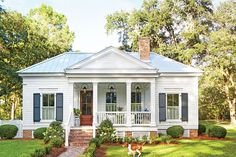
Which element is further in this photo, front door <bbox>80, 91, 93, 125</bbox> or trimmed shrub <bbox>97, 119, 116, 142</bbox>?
front door <bbox>80, 91, 93, 125</bbox>

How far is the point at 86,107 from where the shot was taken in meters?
25.4

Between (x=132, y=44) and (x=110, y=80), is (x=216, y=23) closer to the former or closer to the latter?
(x=132, y=44)

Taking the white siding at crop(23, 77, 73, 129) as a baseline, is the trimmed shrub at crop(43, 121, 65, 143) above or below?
below

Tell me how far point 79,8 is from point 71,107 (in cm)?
1472

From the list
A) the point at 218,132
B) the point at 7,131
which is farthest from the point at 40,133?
the point at 218,132

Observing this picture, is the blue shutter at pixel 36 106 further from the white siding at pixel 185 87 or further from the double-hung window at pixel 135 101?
the white siding at pixel 185 87

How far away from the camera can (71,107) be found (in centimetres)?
2377

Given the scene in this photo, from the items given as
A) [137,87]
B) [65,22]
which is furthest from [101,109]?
[65,22]

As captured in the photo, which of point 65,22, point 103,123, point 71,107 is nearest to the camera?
point 103,123

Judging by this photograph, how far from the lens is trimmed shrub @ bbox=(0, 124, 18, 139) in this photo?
22781mm

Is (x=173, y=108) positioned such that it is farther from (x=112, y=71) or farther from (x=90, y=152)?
(x=90, y=152)

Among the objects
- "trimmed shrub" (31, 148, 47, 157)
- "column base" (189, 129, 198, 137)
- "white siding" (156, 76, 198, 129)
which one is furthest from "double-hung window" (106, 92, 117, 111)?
"trimmed shrub" (31, 148, 47, 157)

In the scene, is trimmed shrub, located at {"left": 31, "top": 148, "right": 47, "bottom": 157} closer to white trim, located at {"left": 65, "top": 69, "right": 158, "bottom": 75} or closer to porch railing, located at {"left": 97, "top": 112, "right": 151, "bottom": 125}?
porch railing, located at {"left": 97, "top": 112, "right": 151, "bottom": 125}

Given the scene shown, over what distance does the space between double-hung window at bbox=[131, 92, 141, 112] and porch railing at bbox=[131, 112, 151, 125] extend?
1.60 m
